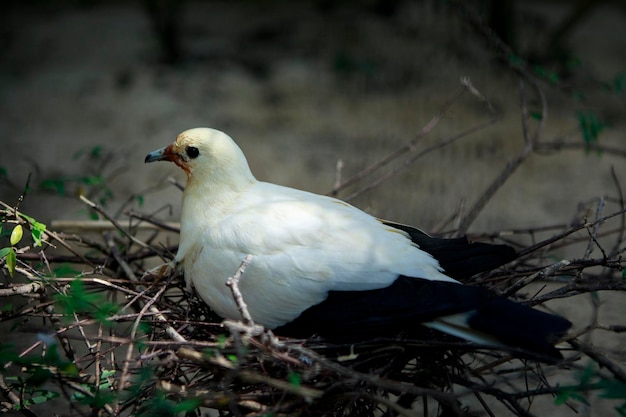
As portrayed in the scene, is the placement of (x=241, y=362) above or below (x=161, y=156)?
below

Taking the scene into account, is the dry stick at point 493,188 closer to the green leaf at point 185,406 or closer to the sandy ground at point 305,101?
the sandy ground at point 305,101

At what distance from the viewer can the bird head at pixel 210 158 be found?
221 cm

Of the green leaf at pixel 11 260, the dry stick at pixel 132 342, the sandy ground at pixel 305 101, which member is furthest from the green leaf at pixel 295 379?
the sandy ground at pixel 305 101

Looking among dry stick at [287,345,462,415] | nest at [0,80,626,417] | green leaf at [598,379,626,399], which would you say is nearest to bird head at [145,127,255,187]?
nest at [0,80,626,417]

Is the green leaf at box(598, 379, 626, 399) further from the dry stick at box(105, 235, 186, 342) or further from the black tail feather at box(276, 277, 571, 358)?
the dry stick at box(105, 235, 186, 342)

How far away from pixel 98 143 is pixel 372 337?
3.29 m

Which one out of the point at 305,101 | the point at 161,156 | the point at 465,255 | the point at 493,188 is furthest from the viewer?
the point at 305,101

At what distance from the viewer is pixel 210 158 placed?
7.28 feet

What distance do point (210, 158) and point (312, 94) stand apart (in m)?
3.19

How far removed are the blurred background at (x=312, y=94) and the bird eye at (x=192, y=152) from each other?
1459 mm

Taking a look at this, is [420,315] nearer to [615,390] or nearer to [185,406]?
[615,390]

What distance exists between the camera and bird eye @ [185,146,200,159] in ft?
7.31

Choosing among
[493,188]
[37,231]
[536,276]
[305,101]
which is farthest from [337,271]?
[305,101]

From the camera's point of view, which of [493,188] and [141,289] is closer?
[141,289]
